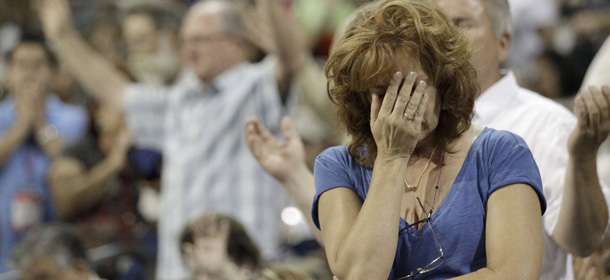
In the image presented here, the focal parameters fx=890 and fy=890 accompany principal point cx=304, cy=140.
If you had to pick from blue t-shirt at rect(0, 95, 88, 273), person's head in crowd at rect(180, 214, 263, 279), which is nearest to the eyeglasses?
person's head in crowd at rect(180, 214, 263, 279)

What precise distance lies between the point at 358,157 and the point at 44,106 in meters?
3.92

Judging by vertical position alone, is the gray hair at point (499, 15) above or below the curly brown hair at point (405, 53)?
below

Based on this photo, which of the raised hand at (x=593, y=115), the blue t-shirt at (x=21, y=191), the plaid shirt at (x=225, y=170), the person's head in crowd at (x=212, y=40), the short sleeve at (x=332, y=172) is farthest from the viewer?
the blue t-shirt at (x=21, y=191)

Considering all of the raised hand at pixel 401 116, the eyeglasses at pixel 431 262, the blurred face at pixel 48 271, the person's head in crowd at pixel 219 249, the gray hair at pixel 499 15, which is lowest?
the blurred face at pixel 48 271

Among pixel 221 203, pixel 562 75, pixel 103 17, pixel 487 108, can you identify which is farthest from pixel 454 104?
pixel 103 17

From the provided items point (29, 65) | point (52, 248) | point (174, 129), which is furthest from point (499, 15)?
point (29, 65)

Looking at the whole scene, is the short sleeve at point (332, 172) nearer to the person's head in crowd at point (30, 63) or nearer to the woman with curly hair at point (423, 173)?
the woman with curly hair at point (423, 173)

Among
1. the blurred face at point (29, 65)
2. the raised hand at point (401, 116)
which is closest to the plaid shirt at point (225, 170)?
the blurred face at point (29, 65)

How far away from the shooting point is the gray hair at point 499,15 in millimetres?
2629

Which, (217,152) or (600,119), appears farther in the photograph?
(217,152)

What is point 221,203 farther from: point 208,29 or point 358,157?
point 358,157

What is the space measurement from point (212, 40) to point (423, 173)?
283 cm

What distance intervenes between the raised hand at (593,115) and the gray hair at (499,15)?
1.62 ft

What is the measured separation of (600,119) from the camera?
2188mm
